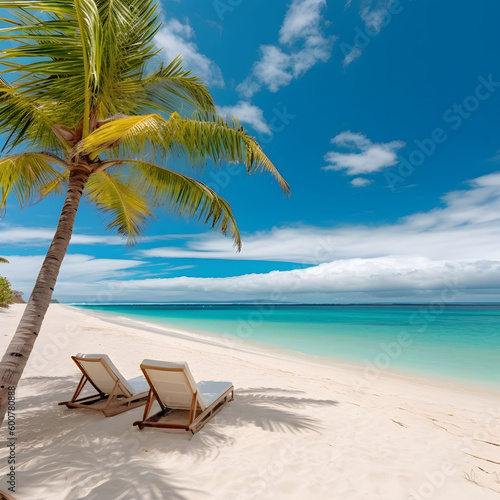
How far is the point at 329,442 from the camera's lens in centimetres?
368

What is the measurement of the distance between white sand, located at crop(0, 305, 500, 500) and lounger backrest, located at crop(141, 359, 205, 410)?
0.41 m

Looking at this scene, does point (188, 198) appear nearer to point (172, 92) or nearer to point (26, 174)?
→ point (172, 92)

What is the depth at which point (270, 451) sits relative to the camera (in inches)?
134

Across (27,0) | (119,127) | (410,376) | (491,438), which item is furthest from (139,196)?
(410,376)


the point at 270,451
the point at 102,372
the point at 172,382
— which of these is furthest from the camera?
the point at 102,372

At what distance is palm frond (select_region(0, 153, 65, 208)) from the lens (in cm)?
446

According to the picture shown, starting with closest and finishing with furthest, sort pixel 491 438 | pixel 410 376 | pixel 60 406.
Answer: pixel 491 438, pixel 60 406, pixel 410 376

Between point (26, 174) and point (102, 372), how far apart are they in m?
3.41

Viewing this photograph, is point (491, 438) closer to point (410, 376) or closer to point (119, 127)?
point (410, 376)

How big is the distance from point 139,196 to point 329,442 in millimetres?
5261

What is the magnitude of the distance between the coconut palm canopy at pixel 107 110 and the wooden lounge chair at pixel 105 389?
2538 millimetres

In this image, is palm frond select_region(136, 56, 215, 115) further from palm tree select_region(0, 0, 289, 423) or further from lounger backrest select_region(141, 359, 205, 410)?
lounger backrest select_region(141, 359, 205, 410)

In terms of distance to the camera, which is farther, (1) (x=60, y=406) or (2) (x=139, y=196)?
(2) (x=139, y=196)

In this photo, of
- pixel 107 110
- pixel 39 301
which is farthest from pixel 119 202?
pixel 39 301
